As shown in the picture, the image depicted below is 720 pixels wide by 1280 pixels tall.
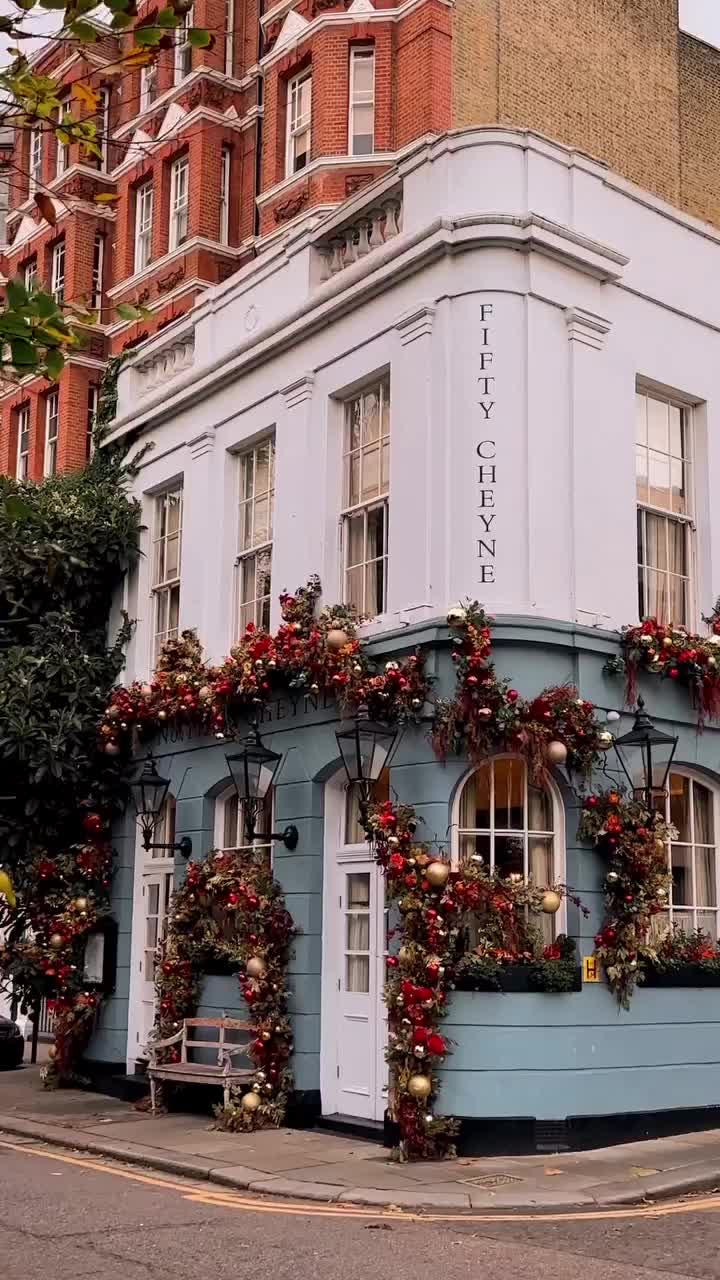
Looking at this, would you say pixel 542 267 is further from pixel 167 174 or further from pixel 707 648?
pixel 167 174

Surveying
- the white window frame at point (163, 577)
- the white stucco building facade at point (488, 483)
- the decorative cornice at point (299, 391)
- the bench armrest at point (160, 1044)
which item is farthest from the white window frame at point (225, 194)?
the bench armrest at point (160, 1044)

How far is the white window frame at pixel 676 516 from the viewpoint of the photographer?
46.1 ft

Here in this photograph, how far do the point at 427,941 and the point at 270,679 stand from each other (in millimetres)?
3725

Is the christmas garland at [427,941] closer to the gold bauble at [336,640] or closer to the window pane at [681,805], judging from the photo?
the gold bauble at [336,640]

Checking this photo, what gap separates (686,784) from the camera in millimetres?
13898

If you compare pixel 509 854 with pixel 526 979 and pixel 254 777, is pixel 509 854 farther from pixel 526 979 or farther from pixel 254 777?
pixel 254 777

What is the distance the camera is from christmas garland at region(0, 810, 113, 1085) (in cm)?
1655

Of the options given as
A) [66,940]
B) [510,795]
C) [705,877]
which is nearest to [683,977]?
[705,877]

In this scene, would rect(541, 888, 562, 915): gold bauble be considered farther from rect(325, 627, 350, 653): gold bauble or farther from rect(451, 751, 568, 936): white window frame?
rect(325, 627, 350, 653): gold bauble

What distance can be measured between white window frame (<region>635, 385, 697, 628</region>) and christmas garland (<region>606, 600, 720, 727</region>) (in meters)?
0.39

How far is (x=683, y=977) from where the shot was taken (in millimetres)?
12781

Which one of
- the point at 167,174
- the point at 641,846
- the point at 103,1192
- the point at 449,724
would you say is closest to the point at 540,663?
the point at 449,724

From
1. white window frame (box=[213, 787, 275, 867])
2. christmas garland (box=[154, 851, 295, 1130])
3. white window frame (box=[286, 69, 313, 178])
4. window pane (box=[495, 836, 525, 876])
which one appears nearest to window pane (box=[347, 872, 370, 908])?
christmas garland (box=[154, 851, 295, 1130])

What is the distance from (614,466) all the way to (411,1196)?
7024mm
